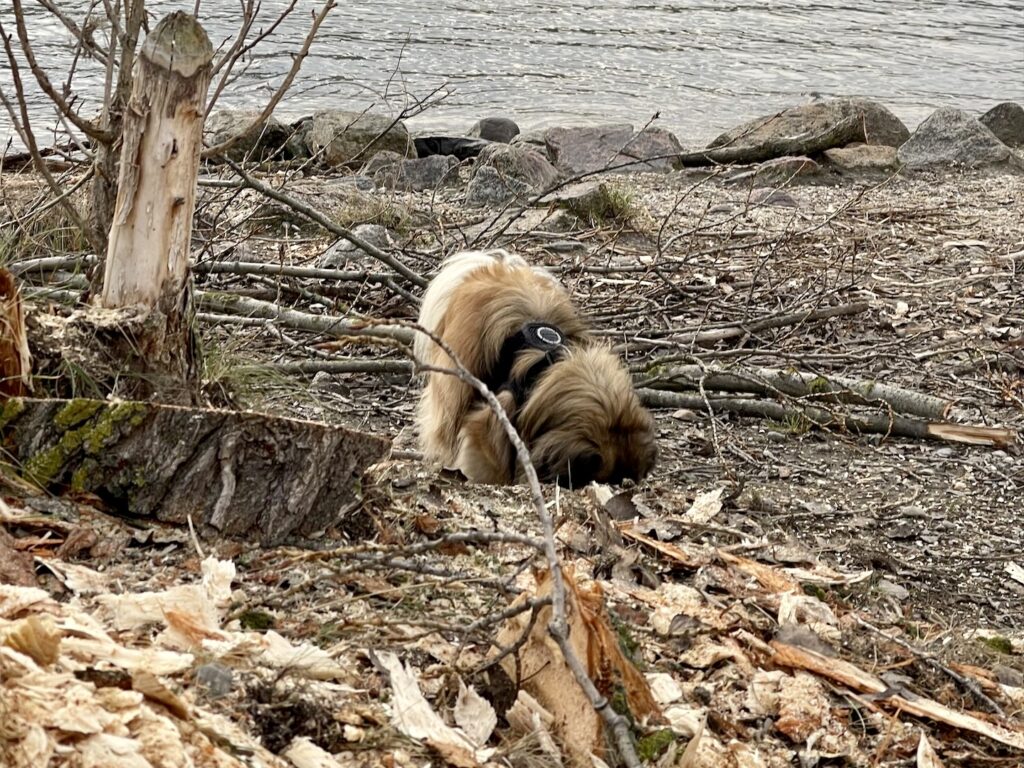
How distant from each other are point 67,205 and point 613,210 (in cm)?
585

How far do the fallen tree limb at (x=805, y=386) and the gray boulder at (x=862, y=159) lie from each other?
6871 millimetres

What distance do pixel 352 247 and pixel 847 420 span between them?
348 cm

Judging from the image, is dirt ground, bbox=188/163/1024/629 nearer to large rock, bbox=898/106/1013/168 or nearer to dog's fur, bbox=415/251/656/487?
dog's fur, bbox=415/251/656/487

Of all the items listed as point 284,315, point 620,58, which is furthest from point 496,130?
point 284,315

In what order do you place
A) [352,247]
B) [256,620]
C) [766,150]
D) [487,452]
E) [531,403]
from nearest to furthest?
[256,620] → [531,403] → [487,452] → [352,247] → [766,150]

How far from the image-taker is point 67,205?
5.05 meters

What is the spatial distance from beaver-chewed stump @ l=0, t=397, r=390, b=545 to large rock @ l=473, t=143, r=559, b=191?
7.58 m

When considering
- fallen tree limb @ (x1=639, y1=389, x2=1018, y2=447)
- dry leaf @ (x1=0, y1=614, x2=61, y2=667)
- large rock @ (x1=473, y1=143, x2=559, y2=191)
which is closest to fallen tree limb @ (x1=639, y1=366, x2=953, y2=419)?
fallen tree limb @ (x1=639, y1=389, x2=1018, y2=447)

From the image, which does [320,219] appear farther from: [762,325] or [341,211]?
[341,211]

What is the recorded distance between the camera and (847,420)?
662 cm

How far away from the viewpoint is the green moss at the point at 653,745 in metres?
3.10

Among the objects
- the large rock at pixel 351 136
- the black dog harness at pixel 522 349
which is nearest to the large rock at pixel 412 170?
the large rock at pixel 351 136

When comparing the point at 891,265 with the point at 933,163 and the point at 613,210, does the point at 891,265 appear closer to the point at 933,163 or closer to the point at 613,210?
the point at 613,210

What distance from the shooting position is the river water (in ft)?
57.2
